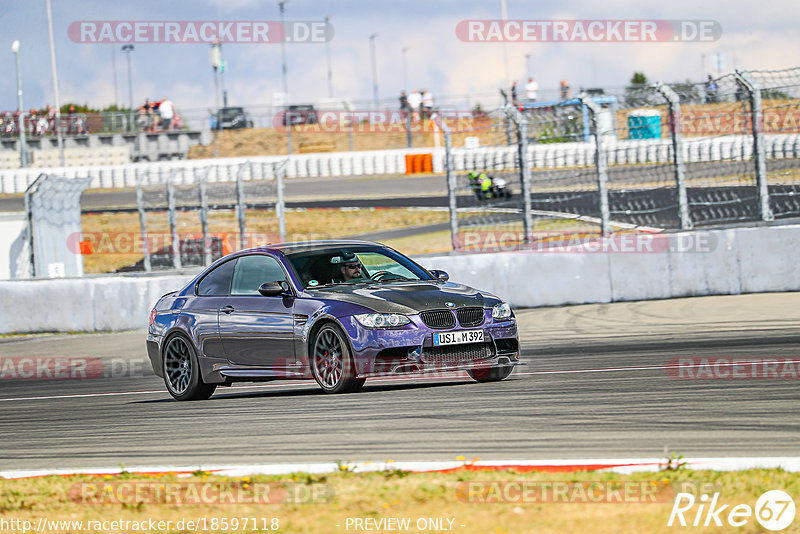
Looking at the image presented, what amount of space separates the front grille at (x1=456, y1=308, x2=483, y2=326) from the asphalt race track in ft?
1.68

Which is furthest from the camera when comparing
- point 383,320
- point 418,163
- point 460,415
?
point 418,163

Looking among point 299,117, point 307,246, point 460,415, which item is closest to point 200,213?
point 307,246

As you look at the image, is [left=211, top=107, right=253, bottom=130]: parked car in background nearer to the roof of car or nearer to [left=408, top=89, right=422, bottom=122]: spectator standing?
[left=408, top=89, right=422, bottom=122]: spectator standing

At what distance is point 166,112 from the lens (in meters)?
39.1

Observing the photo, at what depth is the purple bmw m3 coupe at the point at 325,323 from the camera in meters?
8.95

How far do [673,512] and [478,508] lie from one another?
801mm

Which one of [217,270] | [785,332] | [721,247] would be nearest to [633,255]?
[721,247]

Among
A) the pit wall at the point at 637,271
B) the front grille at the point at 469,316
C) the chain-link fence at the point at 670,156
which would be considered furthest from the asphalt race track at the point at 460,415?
the chain-link fence at the point at 670,156

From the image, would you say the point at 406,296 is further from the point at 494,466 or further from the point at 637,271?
the point at 637,271

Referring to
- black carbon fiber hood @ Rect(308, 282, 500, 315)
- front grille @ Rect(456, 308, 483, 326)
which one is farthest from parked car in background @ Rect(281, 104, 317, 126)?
front grille @ Rect(456, 308, 483, 326)

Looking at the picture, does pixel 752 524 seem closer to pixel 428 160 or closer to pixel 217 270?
pixel 217 270

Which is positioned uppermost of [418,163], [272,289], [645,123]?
→ [418,163]

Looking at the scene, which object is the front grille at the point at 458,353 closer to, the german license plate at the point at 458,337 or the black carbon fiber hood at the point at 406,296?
the german license plate at the point at 458,337

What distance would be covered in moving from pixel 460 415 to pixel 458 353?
1.36m
